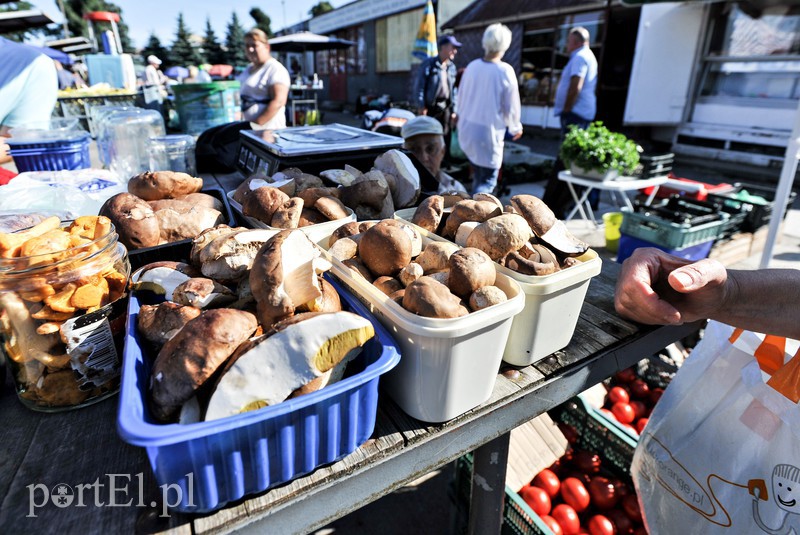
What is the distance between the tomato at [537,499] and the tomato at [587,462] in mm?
270

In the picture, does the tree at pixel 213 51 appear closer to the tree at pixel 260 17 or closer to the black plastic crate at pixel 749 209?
the tree at pixel 260 17

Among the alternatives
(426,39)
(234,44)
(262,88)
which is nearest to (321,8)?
(234,44)

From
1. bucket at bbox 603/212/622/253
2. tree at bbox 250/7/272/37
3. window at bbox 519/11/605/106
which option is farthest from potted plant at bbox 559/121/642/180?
tree at bbox 250/7/272/37

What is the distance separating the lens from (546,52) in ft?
43.1

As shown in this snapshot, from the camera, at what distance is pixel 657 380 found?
261 centimetres

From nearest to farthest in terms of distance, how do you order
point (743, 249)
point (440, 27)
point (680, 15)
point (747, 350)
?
point (747, 350) → point (743, 249) → point (680, 15) → point (440, 27)

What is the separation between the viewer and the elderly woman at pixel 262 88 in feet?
15.0

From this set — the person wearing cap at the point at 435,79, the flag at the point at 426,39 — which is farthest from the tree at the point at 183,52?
the person wearing cap at the point at 435,79

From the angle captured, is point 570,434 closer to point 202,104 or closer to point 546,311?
point 546,311

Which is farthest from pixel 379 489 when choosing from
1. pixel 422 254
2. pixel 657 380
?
pixel 657 380

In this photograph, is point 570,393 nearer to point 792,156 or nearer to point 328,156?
point 328,156

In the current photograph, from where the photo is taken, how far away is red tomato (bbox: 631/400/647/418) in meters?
2.41

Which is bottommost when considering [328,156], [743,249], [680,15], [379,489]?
[743,249]

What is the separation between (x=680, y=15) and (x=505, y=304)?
36.4ft
